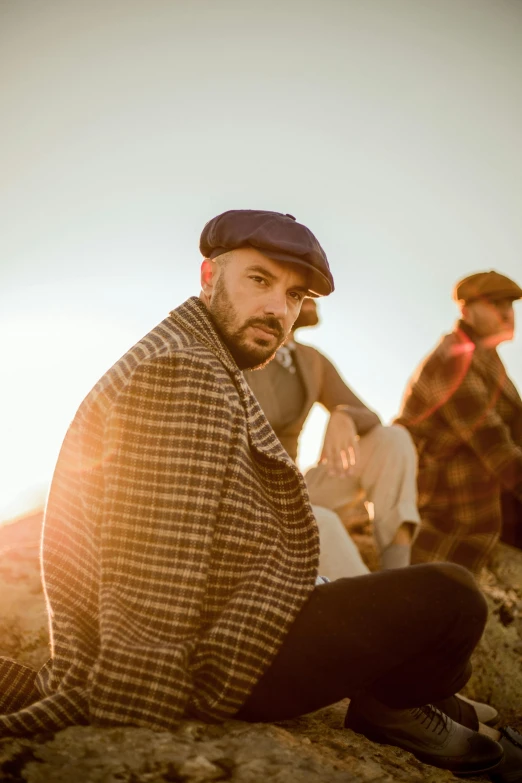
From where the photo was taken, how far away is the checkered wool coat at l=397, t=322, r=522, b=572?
4293mm

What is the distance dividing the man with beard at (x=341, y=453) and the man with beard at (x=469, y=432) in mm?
832

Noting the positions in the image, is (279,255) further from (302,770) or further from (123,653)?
(302,770)

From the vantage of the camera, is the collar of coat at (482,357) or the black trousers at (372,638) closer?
the black trousers at (372,638)

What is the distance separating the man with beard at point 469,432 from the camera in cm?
430

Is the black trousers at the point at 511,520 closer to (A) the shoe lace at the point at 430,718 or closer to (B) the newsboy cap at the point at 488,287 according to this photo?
(B) the newsboy cap at the point at 488,287

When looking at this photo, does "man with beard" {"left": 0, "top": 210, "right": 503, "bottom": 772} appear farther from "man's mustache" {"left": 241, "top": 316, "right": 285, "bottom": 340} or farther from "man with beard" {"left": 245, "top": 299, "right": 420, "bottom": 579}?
"man with beard" {"left": 245, "top": 299, "right": 420, "bottom": 579}

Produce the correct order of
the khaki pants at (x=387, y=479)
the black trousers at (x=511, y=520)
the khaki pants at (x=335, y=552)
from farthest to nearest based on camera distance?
the black trousers at (x=511, y=520) → the khaki pants at (x=387, y=479) → the khaki pants at (x=335, y=552)

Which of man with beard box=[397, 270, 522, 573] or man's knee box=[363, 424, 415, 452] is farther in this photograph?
man with beard box=[397, 270, 522, 573]

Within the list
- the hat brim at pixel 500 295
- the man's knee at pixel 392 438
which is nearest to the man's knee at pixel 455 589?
the man's knee at pixel 392 438

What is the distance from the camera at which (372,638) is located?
169cm

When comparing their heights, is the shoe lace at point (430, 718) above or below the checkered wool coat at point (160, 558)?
below

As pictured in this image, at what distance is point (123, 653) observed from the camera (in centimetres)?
145

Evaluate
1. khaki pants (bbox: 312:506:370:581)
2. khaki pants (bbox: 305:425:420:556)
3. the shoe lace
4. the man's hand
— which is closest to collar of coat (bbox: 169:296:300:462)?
the shoe lace

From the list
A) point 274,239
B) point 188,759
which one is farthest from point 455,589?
point 274,239
